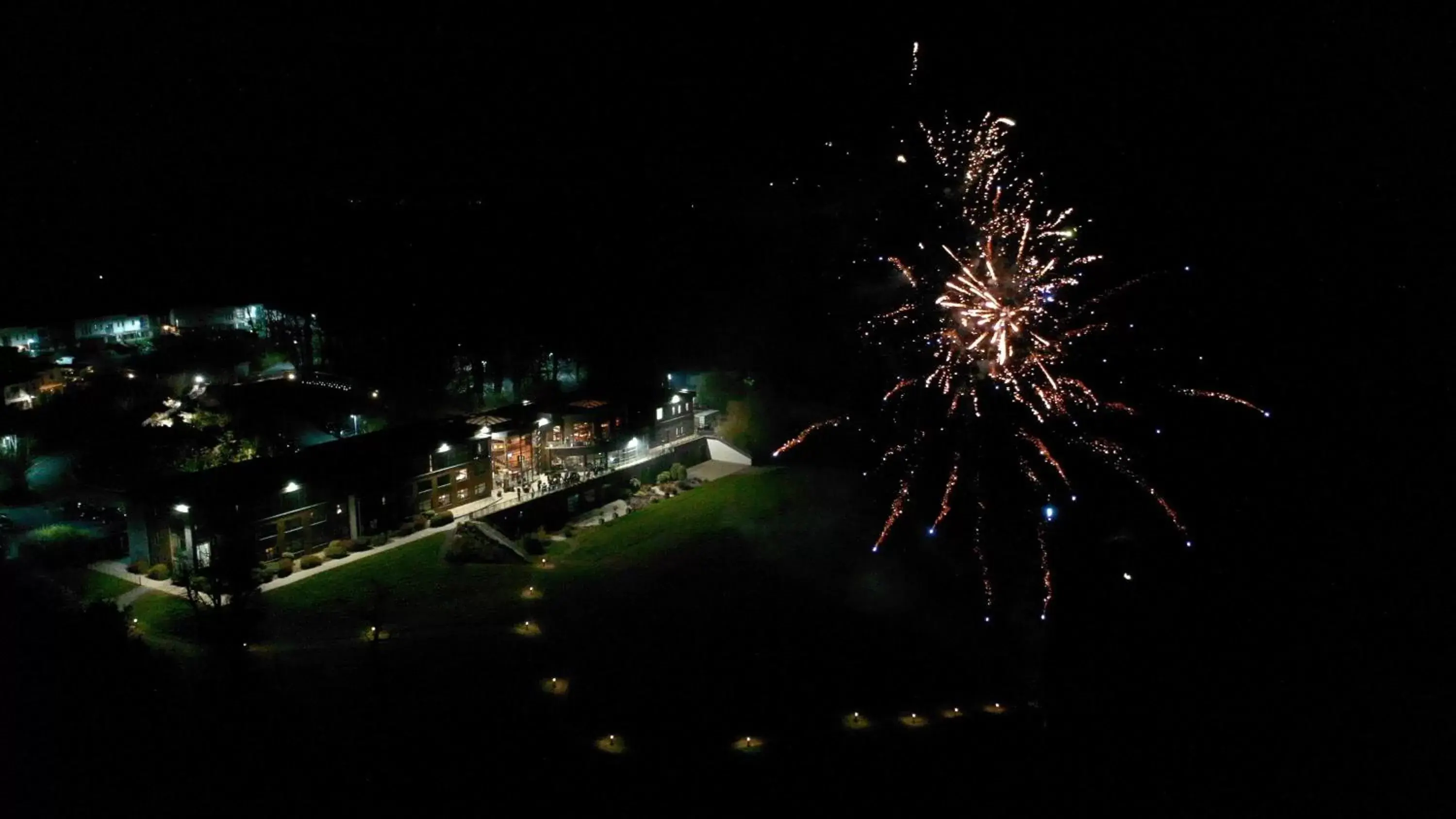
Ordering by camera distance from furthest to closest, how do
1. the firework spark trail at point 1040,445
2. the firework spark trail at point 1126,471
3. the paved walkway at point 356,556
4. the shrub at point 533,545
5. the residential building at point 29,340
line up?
1. the residential building at point 29,340
2. the firework spark trail at point 1040,445
3. the firework spark trail at point 1126,471
4. the shrub at point 533,545
5. the paved walkway at point 356,556

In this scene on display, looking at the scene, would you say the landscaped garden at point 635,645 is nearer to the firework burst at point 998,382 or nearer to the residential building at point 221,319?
the firework burst at point 998,382

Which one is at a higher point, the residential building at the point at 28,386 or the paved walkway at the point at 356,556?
the residential building at the point at 28,386

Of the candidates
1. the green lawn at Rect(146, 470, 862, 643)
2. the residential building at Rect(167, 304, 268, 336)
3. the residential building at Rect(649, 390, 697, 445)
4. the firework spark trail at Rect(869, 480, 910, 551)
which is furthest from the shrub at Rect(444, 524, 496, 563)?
the residential building at Rect(167, 304, 268, 336)

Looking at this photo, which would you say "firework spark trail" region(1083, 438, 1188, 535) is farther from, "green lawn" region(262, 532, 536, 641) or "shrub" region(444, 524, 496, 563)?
"shrub" region(444, 524, 496, 563)

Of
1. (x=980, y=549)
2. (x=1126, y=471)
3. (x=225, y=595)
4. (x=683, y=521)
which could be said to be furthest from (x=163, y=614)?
(x=1126, y=471)

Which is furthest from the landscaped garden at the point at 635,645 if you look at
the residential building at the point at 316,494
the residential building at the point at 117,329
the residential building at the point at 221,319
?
the residential building at the point at 221,319

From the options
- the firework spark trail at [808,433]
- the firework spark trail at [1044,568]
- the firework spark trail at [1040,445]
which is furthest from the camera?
the firework spark trail at [808,433]

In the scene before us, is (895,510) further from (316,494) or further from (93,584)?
(93,584)
